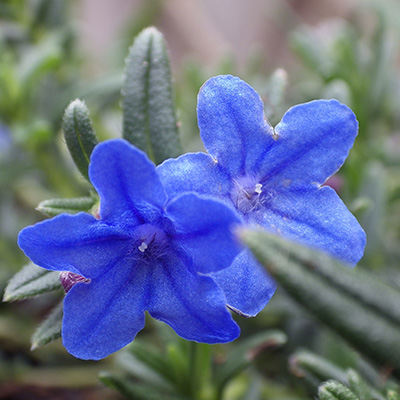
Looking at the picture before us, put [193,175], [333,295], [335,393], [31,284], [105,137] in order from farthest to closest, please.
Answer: [105,137] < [31,284] < [335,393] < [193,175] < [333,295]

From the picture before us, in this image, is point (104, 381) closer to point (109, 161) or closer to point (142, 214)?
point (142, 214)

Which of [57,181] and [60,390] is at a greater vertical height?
[57,181]

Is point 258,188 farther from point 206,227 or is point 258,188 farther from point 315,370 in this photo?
point 315,370

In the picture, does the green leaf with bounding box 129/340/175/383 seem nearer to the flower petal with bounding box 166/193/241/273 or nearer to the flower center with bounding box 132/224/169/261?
the flower center with bounding box 132/224/169/261

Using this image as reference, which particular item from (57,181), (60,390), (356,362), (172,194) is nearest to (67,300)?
(172,194)

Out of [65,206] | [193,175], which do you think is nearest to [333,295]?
[193,175]

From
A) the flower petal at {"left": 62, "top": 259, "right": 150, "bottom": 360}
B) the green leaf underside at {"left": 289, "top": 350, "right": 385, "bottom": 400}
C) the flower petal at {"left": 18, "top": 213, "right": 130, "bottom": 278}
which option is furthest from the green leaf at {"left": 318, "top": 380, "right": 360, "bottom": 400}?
the flower petal at {"left": 18, "top": 213, "right": 130, "bottom": 278}
